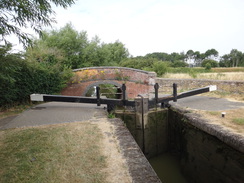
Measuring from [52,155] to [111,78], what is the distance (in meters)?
7.97

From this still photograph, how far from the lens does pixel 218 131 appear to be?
3309 millimetres

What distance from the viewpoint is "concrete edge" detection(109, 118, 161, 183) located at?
1954 mm

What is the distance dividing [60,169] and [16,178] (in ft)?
1.90

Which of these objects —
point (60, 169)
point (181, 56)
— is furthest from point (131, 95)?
point (181, 56)

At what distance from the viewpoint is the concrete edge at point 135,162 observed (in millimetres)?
1954

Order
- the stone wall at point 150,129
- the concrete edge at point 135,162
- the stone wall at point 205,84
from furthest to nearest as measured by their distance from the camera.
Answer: the stone wall at point 205,84, the stone wall at point 150,129, the concrete edge at point 135,162

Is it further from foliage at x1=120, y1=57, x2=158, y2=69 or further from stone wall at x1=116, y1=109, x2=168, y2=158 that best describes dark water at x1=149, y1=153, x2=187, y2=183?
foliage at x1=120, y1=57, x2=158, y2=69

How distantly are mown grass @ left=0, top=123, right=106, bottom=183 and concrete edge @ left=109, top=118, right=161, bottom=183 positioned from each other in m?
0.42

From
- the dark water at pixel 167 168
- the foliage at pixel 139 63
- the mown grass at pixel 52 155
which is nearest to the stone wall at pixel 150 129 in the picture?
the dark water at pixel 167 168

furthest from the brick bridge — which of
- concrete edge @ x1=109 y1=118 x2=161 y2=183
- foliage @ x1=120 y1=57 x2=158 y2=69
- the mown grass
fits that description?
foliage @ x1=120 y1=57 x2=158 y2=69

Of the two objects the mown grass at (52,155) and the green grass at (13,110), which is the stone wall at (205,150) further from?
the green grass at (13,110)

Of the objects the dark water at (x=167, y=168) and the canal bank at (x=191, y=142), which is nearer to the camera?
the canal bank at (x=191, y=142)

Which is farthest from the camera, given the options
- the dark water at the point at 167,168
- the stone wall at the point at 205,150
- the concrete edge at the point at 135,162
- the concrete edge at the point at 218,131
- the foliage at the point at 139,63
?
the foliage at the point at 139,63

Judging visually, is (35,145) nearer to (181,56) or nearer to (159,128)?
(159,128)
